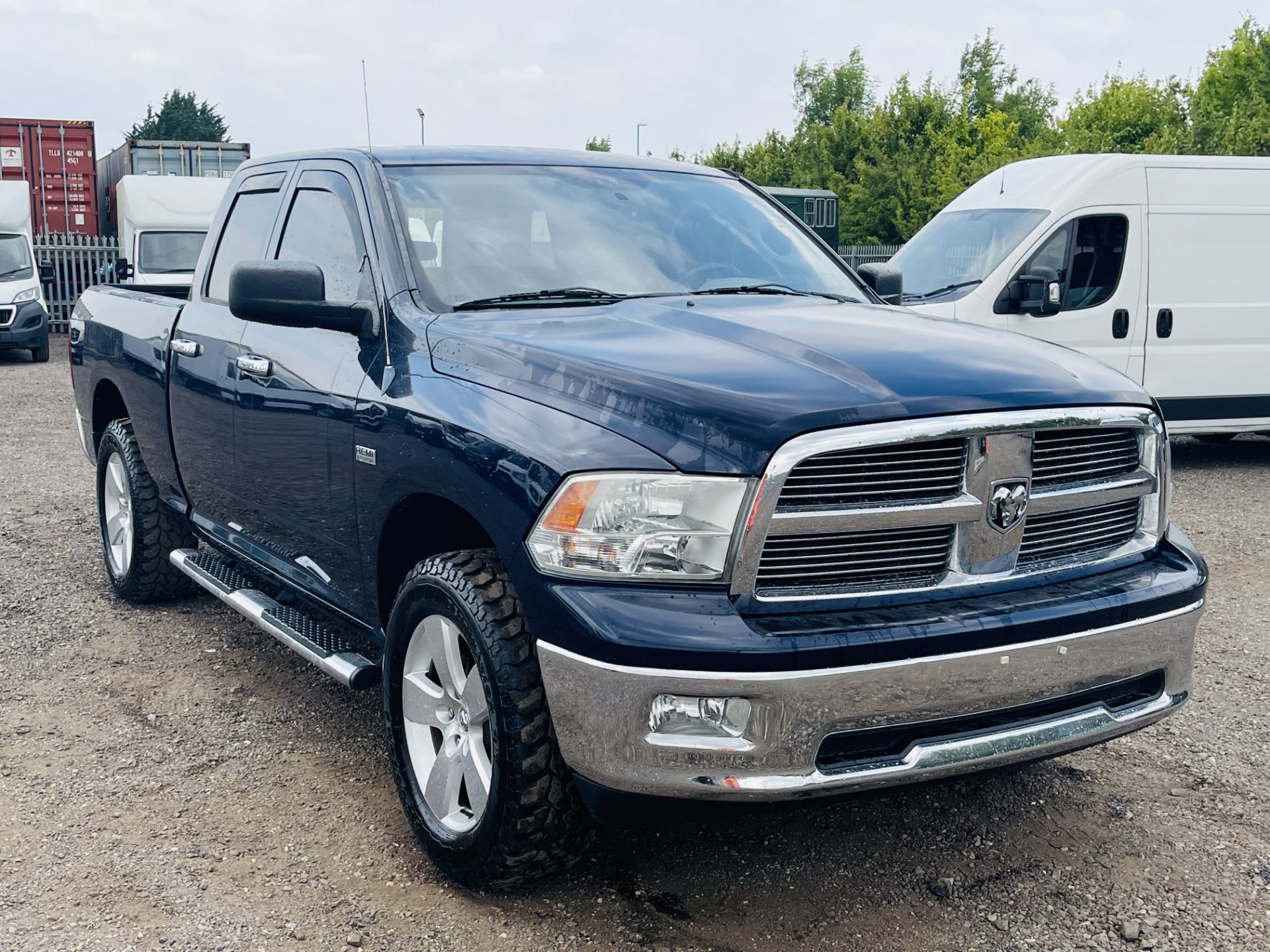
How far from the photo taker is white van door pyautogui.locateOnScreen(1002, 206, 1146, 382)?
943 centimetres

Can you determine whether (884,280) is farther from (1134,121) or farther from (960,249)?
(1134,121)

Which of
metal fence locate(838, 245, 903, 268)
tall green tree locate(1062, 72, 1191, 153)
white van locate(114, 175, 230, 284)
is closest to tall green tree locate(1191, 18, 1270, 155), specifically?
tall green tree locate(1062, 72, 1191, 153)

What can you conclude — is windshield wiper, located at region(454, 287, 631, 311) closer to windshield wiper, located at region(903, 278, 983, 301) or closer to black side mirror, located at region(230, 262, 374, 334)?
black side mirror, located at region(230, 262, 374, 334)

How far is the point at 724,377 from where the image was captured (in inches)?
114

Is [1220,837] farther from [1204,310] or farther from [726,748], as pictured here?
[1204,310]

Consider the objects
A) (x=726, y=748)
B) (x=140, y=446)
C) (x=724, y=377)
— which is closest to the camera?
(x=726, y=748)

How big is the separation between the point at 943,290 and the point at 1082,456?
6.65 m

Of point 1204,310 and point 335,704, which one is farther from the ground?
point 1204,310

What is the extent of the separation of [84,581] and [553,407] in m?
4.28

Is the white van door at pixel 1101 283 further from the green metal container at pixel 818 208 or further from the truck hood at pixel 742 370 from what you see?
the green metal container at pixel 818 208

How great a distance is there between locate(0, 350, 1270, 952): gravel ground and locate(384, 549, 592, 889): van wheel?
0.60 ft

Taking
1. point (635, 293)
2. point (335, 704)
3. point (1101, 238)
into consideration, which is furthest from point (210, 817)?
point (1101, 238)

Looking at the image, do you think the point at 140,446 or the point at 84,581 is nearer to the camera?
the point at 140,446

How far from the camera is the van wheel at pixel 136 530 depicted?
561 centimetres
